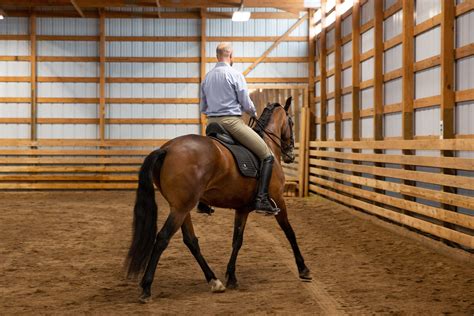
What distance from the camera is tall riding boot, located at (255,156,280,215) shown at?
20.7ft

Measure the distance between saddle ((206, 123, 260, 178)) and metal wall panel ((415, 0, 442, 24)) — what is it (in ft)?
14.9

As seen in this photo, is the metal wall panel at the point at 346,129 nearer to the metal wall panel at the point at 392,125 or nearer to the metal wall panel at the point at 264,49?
the metal wall panel at the point at 392,125

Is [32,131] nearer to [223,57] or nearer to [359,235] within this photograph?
[359,235]

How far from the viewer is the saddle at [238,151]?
6254 millimetres

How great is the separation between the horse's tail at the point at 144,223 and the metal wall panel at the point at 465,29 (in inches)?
187

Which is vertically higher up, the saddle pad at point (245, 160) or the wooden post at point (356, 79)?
the wooden post at point (356, 79)

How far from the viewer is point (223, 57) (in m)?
6.48

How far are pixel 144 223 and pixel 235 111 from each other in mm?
1520

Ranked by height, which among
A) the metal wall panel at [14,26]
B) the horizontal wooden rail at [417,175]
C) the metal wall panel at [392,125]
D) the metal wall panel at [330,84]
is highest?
the metal wall panel at [14,26]

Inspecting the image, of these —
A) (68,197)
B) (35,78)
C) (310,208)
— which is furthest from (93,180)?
(310,208)

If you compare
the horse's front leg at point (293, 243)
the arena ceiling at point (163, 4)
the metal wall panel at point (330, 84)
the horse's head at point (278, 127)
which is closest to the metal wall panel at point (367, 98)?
the metal wall panel at point (330, 84)

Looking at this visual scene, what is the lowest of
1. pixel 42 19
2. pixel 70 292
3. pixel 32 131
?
pixel 70 292

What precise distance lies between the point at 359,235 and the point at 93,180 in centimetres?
1119

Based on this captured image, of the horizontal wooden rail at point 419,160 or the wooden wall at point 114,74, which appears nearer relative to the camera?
the horizontal wooden rail at point 419,160
